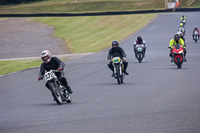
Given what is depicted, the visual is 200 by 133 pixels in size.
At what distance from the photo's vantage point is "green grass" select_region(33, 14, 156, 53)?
47569 millimetres

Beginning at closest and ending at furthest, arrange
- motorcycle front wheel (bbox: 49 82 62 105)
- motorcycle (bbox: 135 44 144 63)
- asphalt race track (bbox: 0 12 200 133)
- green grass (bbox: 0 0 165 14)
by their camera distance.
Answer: asphalt race track (bbox: 0 12 200 133)
motorcycle front wheel (bbox: 49 82 62 105)
motorcycle (bbox: 135 44 144 63)
green grass (bbox: 0 0 165 14)

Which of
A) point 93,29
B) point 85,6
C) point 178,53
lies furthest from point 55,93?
point 85,6

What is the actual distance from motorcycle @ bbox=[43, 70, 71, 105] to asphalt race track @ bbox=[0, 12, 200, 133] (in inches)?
9.4

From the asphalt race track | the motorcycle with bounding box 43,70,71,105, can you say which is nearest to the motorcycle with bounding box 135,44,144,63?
the asphalt race track

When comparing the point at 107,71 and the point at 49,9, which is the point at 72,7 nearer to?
the point at 49,9

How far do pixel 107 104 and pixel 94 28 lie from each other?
49.4 m

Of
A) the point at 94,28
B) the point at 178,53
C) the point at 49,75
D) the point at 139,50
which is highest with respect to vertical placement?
the point at 49,75

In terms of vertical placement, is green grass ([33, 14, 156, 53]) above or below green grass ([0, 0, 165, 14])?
above

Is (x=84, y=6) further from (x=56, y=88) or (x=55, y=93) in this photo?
(x=55, y=93)

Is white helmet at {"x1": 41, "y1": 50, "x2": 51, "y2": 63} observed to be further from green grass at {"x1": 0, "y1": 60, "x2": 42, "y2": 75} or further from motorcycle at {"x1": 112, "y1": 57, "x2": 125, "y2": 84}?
green grass at {"x1": 0, "y1": 60, "x2": 42, "y2": 75}

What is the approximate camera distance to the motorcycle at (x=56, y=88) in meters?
13.0

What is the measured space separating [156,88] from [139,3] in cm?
7759

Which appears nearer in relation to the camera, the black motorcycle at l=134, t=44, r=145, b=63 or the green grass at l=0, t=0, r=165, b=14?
the black motorcycle at l=134, t=44, r=145, b=63

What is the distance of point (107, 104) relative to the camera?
1281cm
